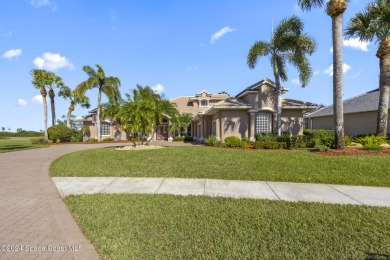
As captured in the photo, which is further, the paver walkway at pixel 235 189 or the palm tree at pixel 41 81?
the palm tree at pixel 41 81

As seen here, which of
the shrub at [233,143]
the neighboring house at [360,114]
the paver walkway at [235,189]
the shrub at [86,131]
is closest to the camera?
the paver walkway at [235,189]

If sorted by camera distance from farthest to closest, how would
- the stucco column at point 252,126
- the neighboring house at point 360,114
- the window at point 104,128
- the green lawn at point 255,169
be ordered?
1. the window at point 104,128
2. the neighboring house at point 360,114
3. the stucco column at point 252,126
4. the green lawn at point 255,169

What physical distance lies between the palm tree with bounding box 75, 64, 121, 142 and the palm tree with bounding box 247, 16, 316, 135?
1947 cm

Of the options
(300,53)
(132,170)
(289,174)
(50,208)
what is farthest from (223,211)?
(300,53)

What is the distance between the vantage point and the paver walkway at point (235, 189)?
6098 mm

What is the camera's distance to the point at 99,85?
3092 cm

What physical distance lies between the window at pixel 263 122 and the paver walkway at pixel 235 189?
1418cm

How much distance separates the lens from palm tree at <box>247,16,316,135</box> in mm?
18938

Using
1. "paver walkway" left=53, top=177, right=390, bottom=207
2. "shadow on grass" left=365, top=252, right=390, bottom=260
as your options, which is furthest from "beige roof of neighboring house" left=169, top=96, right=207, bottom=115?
"shadow on grass" left=365, top=252, right=390, bottom=260

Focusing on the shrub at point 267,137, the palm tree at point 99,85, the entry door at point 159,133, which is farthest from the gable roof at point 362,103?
the palm tree at point 99,85

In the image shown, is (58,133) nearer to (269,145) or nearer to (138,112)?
(138,112)

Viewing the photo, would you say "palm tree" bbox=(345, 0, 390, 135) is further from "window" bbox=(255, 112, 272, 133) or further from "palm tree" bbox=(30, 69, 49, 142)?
"palm tree" bbox=(30, 69, 49, 142)

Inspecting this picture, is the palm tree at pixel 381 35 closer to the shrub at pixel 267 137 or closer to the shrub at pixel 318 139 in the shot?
the shrub at pixel 318 139

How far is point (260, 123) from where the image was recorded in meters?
21.4
